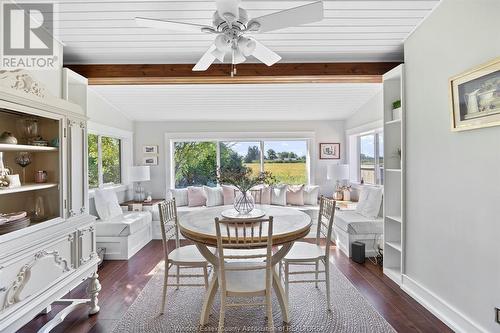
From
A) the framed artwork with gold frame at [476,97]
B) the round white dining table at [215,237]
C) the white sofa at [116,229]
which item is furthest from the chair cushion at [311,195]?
the framed artwork with gold frame at [476,97]

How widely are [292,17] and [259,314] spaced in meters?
2.33

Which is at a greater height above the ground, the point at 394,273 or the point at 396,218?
the point at 396,218

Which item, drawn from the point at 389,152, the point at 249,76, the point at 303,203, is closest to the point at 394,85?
the point at 389,152

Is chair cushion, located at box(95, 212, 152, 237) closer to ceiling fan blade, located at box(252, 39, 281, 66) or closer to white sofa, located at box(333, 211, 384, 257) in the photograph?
ceiling fan blade, located at box(252, 39, 281, 66)

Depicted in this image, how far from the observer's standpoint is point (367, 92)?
4.33 meters

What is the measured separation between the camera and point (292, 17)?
1694mm

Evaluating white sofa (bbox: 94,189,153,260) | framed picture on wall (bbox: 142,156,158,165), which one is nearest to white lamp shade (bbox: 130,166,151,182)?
framed picture on wall (bbox: 142,156,158,165)

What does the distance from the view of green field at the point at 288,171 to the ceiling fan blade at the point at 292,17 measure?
4.00 m

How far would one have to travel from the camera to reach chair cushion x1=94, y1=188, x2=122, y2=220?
3889 millimetres

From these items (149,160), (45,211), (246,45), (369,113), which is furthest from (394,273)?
(149,160)

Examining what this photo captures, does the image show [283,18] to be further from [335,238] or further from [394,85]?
[335,238]

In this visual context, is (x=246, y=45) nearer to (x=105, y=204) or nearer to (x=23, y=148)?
(x=23, y=148)

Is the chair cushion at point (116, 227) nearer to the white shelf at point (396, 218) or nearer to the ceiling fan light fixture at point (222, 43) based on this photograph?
the ceiling fan light fixture at point (222, 43)

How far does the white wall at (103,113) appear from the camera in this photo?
407 centimetres
